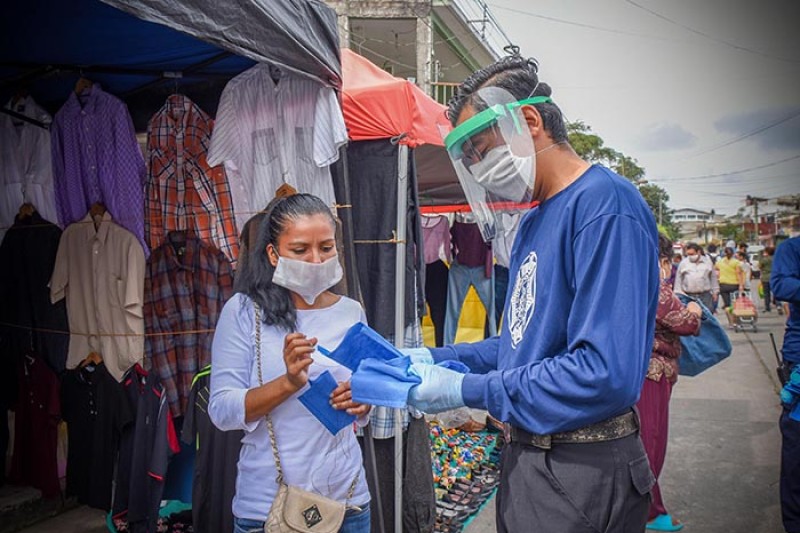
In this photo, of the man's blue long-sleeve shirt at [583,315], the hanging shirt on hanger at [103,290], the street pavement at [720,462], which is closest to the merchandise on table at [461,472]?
the street pavement at [720,462]

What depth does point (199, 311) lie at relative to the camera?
3.85 m

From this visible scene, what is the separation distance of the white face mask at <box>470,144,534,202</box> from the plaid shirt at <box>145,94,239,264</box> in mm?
2275

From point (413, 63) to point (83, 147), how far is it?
559 inches

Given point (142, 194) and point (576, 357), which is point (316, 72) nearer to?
point (142, 194)

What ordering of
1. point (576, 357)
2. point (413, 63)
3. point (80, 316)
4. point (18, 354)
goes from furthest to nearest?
1. point (413, 63)
2. point (18, 354)
3. point (80, 316)
4. point (576, 357)

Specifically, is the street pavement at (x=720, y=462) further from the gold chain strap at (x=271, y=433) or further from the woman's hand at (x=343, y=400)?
the gold chain strap at (x=271, y=433)

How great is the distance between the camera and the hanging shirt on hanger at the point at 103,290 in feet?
12.0

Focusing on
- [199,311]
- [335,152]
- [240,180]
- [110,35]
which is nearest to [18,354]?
[199,311]

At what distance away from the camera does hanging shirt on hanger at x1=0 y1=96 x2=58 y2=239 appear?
12.4 ft

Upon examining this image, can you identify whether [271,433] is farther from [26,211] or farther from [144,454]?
[26,211]

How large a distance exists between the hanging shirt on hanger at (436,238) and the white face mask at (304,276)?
197 inches

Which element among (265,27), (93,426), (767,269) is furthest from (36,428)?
(767,269)

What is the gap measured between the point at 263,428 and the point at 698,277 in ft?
39.9

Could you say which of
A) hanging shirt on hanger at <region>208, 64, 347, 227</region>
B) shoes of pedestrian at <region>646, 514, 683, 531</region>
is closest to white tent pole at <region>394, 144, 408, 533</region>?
hanging shirt on hanger at <region>208, 64, 347, 227</region>
